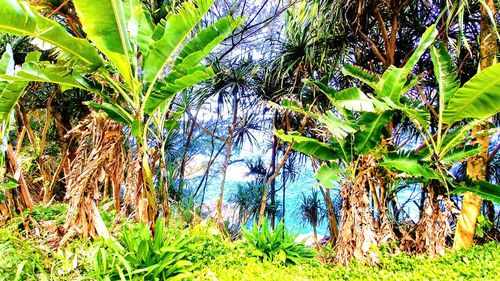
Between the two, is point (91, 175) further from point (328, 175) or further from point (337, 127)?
point (337, 127)

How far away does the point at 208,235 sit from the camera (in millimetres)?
3395

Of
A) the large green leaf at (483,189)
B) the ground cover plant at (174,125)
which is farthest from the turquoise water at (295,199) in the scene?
the large green leaf at (483,189)

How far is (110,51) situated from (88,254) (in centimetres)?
147

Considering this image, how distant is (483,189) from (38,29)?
3505 millimetres

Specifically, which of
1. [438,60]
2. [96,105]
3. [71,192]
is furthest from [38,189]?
[438,60]

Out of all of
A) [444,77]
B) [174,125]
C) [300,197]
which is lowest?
[300,197]

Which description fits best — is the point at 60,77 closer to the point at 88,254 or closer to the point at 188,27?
the point at 188,27

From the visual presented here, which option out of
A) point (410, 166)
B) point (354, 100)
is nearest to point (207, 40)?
point (354, 100)

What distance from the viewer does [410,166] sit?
2617mm

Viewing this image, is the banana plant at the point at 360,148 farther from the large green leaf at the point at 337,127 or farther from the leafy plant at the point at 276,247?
the leafy plant at the point at 276,247

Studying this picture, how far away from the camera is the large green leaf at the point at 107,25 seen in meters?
2.03

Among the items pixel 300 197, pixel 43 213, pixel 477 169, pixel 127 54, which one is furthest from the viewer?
pixel 300 197

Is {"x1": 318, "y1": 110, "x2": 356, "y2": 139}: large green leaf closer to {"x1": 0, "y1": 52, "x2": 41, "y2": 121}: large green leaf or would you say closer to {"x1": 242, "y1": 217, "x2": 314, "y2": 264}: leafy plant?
{"x1": 242, "y1": 217, "x2": 314, "y2": 264}: leafy plant

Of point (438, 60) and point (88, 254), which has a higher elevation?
point (438, 60)
